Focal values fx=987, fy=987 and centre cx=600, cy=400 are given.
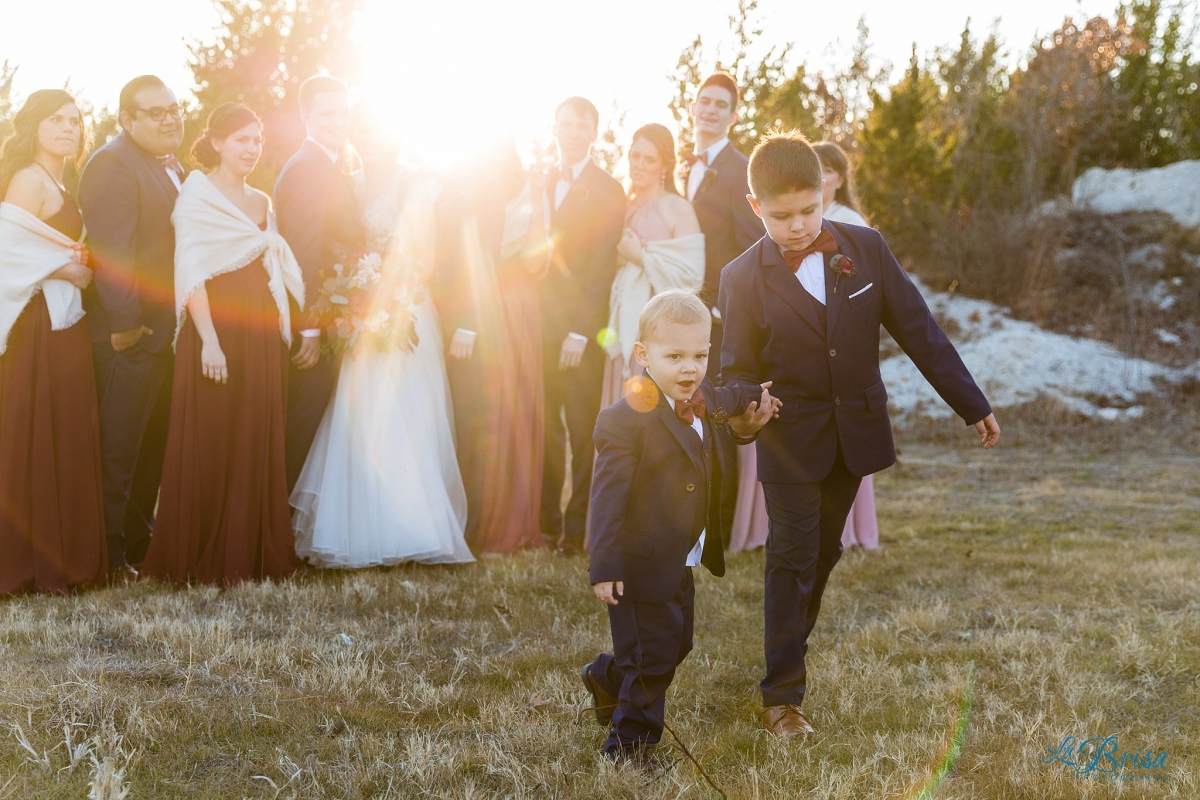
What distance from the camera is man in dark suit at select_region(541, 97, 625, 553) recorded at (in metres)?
6.45

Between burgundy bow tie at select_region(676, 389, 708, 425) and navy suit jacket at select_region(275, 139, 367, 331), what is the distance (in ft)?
11.5

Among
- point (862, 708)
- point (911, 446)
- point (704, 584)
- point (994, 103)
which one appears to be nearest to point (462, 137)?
point (704, 584)

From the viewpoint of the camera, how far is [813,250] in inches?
137

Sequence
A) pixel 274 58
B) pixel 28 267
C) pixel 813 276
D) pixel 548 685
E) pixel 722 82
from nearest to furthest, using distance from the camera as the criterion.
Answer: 1. pixel 813 276
2. pixel 548 685
3. pixel 28 267
4. pixel 722 82
5. pixel 274 58

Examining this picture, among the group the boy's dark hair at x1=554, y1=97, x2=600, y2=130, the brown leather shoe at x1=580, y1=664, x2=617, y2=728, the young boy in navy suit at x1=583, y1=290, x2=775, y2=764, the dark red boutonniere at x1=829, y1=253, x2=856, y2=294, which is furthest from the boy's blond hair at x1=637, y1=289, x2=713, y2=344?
the boy's dark hair at x1=554, y1=97, x2=600, y2=130

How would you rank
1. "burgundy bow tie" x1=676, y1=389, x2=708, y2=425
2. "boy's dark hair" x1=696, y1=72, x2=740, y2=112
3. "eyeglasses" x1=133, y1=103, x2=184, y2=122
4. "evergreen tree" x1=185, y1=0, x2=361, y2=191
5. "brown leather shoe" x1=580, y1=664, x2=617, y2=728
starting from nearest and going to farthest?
"burgundy bow tie" x1=676, y1=389, x2=708, y2=425, "brown leather shoe" x1=580, y1=664, x2=617, y2=728, "eyeglasses" x1=133, y1=103, x2=184, y2=122, "boy's dark hair" x1=696, y1=72, x2=740, y2=112, "evergreen tree" x1=185, y1=0, x2=361, y2=191

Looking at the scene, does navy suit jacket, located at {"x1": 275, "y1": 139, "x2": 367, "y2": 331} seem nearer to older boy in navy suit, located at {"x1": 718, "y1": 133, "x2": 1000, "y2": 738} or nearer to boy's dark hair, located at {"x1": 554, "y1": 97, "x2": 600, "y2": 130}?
boy's dark hair, located at {"x1": 554, "y1": 97, "x2": 600, "y2": 130}

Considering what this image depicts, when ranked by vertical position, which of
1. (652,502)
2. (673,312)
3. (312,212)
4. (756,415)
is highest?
(312,212)

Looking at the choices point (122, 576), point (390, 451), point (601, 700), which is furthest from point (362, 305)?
point (601, 700)

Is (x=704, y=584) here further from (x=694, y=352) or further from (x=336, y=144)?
(x=336, y=144)

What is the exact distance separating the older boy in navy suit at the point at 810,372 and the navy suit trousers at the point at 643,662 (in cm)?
58

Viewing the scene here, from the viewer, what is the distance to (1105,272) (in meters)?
17.5

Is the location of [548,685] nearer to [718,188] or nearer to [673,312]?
[673,312]

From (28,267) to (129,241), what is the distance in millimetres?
523
